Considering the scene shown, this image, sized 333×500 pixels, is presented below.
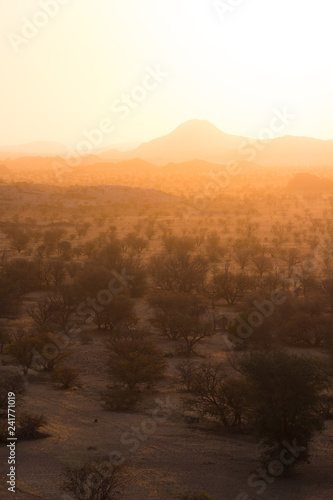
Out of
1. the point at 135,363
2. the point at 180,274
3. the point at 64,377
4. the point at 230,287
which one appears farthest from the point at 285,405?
the point at 180,274

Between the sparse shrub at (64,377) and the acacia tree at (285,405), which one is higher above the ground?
the acacia tree at (285,405)

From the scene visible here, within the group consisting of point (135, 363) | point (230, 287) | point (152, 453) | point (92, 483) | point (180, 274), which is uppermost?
point (180, 274)

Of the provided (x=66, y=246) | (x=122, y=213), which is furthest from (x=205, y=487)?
(x=122, y=213)

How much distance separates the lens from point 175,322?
844 inches

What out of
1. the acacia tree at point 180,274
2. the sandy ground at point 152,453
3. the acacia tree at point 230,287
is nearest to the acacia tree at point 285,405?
the sandy ground at point 152,453

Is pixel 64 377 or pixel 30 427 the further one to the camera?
pixel 64 377

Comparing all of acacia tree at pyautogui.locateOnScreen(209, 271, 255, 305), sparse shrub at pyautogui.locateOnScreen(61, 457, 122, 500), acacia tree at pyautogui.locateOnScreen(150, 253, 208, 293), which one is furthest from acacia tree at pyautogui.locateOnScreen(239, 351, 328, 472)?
acacia tree at pyautogui.locateOnScreen(150, 253, 208, 293)

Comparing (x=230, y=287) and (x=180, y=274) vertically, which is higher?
(x=180, y=274)

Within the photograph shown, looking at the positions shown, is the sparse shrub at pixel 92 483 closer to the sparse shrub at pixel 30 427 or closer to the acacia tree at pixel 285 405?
the sparse shrub at pixel 30 427

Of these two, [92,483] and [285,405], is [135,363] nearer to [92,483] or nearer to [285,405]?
[285,405]

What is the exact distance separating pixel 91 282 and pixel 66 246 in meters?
15.3

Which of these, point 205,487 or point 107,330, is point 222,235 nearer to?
point 107,330

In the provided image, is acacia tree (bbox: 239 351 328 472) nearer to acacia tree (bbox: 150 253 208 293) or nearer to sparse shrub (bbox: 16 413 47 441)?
sparse shrub (bbox: 16 413 47 441)

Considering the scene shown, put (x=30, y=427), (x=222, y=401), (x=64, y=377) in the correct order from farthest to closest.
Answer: (x=64, y=377)
(x=222, y=401)
(x=30, y=427)
